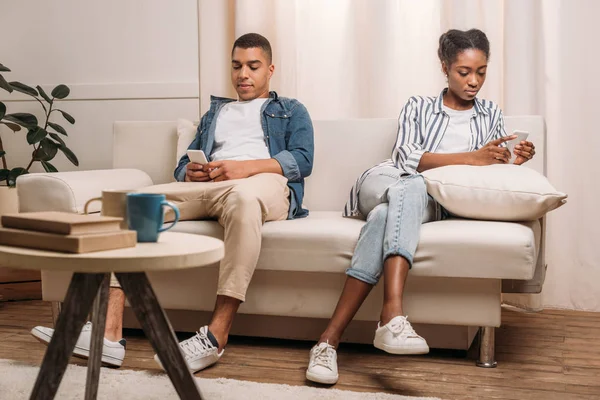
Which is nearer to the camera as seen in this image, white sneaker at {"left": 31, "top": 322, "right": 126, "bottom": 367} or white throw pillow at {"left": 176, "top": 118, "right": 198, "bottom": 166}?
white sneaker at {"left": 31, "top": 322, "right": 126, "bottom": 367}

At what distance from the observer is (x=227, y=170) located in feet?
7.46

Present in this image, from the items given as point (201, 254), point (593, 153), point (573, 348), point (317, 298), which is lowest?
point (573, 348)

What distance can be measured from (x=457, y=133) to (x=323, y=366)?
96 centimetres

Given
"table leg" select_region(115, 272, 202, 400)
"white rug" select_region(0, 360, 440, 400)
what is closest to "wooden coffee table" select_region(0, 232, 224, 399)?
"table leg" select_region(115, 272, 202, 400)

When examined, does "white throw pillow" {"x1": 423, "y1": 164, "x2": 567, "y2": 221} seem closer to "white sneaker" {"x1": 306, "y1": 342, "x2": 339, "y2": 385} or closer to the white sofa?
the white sofa

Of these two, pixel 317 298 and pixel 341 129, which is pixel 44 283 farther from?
pixel 341 129

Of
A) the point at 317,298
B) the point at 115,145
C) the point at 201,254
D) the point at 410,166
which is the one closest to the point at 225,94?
the point at 115,145

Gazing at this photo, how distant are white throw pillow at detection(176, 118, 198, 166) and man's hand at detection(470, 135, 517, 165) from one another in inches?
39.8

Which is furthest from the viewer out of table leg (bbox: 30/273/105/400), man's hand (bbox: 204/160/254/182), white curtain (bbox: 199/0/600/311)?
white curtain (bbox: 199/0/600/311)

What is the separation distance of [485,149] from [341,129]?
22.2 inches

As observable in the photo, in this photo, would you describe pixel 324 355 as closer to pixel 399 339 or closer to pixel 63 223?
pixel 399 339

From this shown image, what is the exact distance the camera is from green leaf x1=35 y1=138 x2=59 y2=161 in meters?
3.05

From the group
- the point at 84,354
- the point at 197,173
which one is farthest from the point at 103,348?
the point at 197,173

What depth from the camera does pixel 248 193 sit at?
2014 mm
